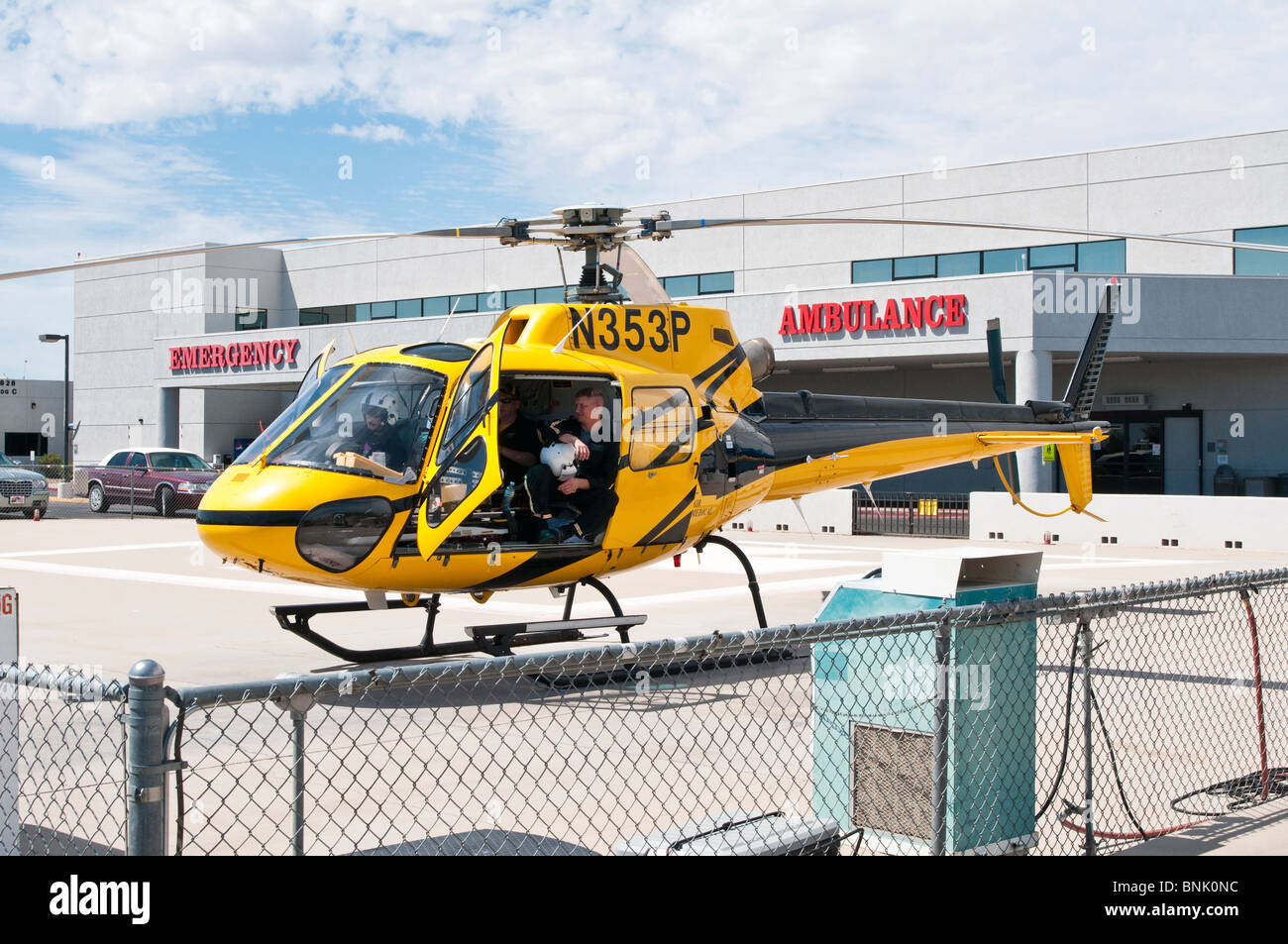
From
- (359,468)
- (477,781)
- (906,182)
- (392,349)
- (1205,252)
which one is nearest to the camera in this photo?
(477,781)

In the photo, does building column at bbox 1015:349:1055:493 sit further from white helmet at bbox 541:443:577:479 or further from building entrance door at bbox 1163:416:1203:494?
white helmet at bbox 541:443:577:479

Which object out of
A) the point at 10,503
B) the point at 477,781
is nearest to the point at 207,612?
the point at 477,781

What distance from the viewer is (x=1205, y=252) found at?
1188 inches

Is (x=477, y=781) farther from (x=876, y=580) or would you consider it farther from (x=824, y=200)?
(x=824, y=200)

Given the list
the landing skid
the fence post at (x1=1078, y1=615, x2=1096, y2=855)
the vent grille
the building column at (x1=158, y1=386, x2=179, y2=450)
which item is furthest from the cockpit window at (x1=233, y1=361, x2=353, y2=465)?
the building column at (x1=158, y1=386, x2=179, y2=450)

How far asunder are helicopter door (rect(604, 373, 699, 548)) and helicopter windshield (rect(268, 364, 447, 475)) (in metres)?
1.60

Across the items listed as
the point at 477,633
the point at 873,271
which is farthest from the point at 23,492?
the point at 873,271

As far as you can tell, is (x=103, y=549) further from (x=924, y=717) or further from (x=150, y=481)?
(x=924, y=717)

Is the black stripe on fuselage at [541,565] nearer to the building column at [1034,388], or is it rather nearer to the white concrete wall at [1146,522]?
the white concrete wall at [1146,522]

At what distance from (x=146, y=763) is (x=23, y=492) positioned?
28656 millimetres

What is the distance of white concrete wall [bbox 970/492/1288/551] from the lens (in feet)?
75.0

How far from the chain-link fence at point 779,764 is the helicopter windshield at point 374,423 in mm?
1803

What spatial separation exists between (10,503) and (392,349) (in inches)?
916
